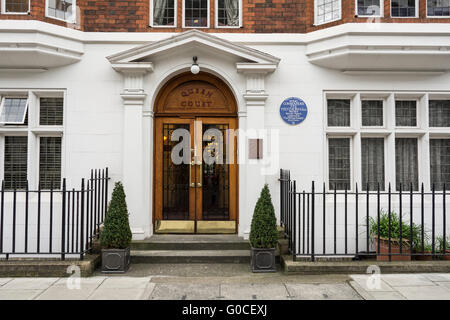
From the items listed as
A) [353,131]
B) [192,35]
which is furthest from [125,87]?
[353,131]

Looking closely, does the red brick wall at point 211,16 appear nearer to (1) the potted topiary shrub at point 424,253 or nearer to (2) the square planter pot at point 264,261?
(2) the square planter pot at point 264,261

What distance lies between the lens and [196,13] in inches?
264

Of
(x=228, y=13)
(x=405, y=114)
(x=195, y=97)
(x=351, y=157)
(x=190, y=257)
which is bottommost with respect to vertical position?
(x=190, y=257)

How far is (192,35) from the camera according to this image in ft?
20.0

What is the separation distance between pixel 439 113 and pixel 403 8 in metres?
2.23

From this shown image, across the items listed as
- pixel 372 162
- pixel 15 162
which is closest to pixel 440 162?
pixel 372 162

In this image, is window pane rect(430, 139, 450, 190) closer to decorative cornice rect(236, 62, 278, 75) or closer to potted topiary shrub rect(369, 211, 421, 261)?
potted topiary shrub rect(369, 211, 421, 261)

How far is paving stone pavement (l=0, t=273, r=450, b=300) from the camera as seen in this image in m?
4.25

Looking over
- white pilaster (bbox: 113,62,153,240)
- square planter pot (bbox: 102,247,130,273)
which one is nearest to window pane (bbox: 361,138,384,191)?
white pilaster (bbox: 113,62,153,240)

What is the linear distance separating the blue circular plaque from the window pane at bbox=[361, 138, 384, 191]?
143 centimetres

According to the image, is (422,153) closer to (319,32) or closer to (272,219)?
(319,32)

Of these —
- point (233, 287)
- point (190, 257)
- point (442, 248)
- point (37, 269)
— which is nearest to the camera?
point (233, 287)

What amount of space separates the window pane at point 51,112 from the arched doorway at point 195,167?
1.93 m

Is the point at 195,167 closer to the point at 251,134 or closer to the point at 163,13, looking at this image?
the point at 251,134
